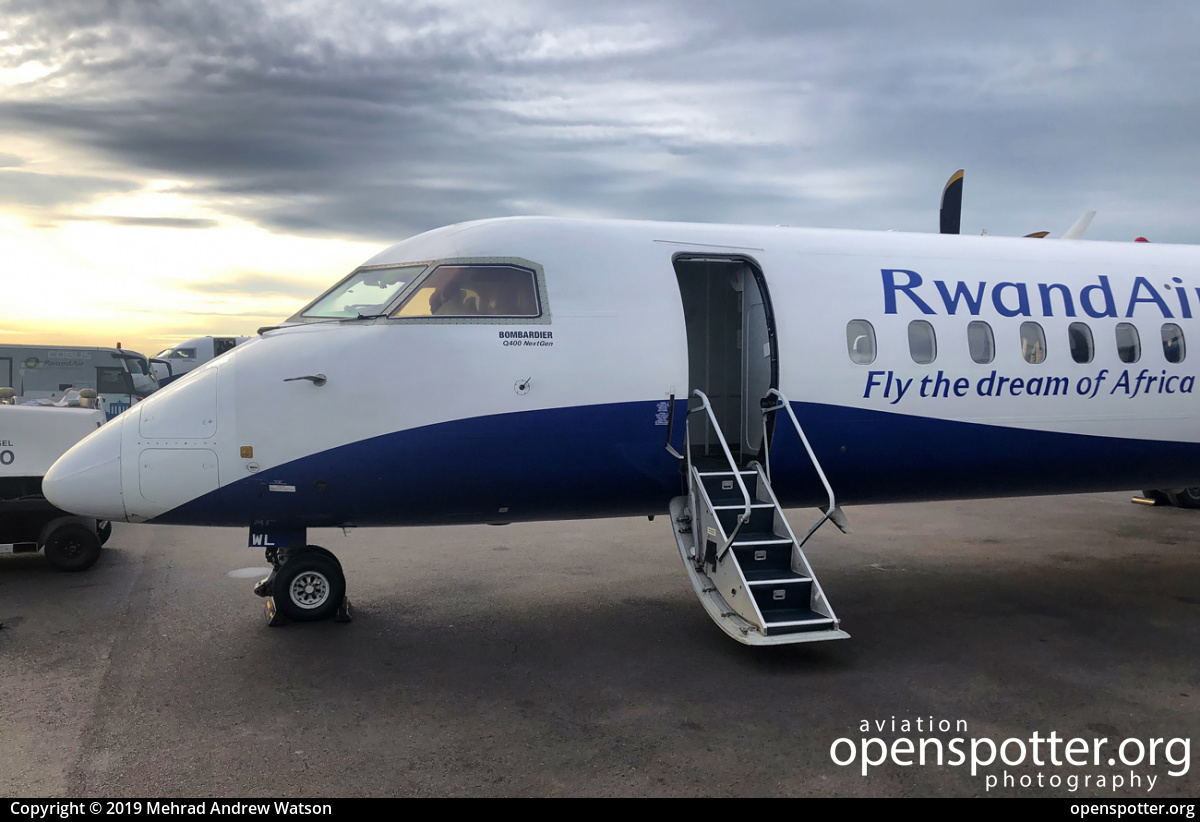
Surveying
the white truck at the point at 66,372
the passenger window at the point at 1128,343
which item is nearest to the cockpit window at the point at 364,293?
the passenger window at the point at 1128,343

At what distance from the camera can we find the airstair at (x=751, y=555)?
22.8 feet

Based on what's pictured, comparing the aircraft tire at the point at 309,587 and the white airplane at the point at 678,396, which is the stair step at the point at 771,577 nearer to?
the white airplane at the point at 678,396

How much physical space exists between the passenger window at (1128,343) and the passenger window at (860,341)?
9.86ft

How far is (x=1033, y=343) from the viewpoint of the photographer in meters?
8.74

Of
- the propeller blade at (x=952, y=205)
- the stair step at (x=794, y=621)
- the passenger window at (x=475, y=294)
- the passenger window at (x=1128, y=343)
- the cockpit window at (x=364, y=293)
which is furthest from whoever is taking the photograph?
the propeller blade at (x=952, y=205)

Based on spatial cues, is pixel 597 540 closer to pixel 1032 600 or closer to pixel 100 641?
pixel 1032 600

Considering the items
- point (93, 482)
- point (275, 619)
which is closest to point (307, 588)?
point (275, 619)

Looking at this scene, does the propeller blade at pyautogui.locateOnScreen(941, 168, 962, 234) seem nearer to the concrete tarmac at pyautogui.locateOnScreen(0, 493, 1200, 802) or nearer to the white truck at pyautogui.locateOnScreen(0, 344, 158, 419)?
the concrete tarmac at pyautogui.locateOnScreen(0, 493, 1200, 802)

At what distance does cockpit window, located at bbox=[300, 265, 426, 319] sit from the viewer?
7.65 metres

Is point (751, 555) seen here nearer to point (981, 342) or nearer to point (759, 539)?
point (759, 539)

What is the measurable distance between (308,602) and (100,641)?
5.96 feet

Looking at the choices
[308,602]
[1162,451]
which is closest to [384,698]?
[308,602]

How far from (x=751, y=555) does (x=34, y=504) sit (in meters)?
8.71

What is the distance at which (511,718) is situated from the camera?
595 cm
